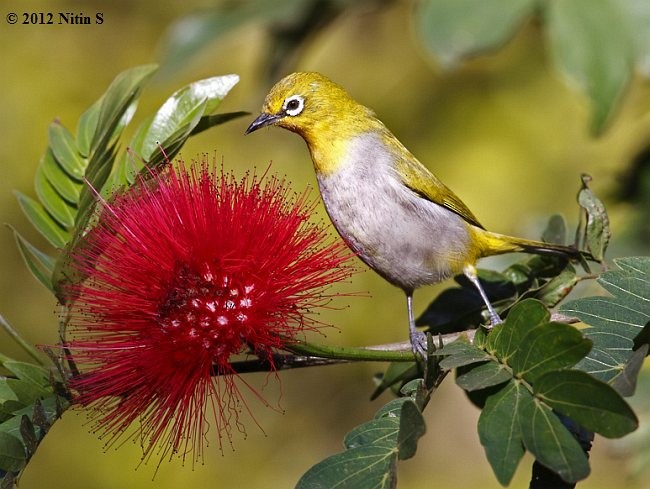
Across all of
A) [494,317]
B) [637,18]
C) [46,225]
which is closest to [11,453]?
[46,225]

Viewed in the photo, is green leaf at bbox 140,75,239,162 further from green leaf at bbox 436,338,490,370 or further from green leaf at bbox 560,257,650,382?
green leaf at bbox 560,257,650,382

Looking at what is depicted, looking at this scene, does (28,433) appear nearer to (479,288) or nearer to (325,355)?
(325,355)

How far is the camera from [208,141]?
16.5ft

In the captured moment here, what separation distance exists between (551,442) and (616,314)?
45 cm

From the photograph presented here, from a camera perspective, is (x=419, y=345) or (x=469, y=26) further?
(x=469, y=26)

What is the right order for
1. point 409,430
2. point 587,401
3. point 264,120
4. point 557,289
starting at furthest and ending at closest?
point 264,120 → point 557,289 → point 409,430 → point 587,401

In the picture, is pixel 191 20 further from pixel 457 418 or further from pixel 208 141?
pixel 457 418

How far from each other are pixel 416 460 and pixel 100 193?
323cm

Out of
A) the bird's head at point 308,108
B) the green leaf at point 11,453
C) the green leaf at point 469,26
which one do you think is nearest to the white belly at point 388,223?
the bird's head at point 308,108

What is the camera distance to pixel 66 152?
2.52m

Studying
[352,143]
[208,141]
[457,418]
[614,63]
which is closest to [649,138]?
[614,63]

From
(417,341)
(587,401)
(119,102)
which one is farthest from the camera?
(417,341)

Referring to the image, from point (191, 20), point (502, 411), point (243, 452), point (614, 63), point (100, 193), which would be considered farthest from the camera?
point (243, 452)

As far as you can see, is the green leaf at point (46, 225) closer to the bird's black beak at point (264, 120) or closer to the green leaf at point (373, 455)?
the bird's black beak at point (264, 120)
